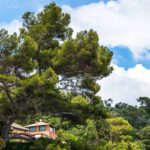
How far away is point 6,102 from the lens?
59.9 ft

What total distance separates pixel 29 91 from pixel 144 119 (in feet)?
245

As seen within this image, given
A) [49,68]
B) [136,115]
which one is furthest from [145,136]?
[49,68]

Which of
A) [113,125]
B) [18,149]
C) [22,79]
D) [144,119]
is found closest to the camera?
[22,79]

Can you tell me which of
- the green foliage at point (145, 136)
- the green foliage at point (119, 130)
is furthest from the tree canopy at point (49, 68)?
the green foliage at point (145, 136)

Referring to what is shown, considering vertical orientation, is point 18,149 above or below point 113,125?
below

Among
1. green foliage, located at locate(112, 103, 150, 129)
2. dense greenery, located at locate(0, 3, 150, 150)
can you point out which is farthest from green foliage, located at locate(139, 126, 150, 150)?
dense greenery, located at locate(0, 3, 150, 150)

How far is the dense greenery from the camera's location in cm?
1603

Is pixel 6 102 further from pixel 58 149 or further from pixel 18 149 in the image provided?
pixel 58 149

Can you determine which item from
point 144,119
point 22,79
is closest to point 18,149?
point 22,79

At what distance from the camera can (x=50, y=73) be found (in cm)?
1566

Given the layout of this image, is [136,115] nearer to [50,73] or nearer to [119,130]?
[119,130]

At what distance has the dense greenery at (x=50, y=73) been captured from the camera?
16031mm

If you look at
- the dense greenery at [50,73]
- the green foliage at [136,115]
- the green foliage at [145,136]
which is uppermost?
the green foliage at [136,115]

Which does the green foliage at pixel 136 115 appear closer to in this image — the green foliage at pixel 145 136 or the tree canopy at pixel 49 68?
the green foliage at pixel 145 136
